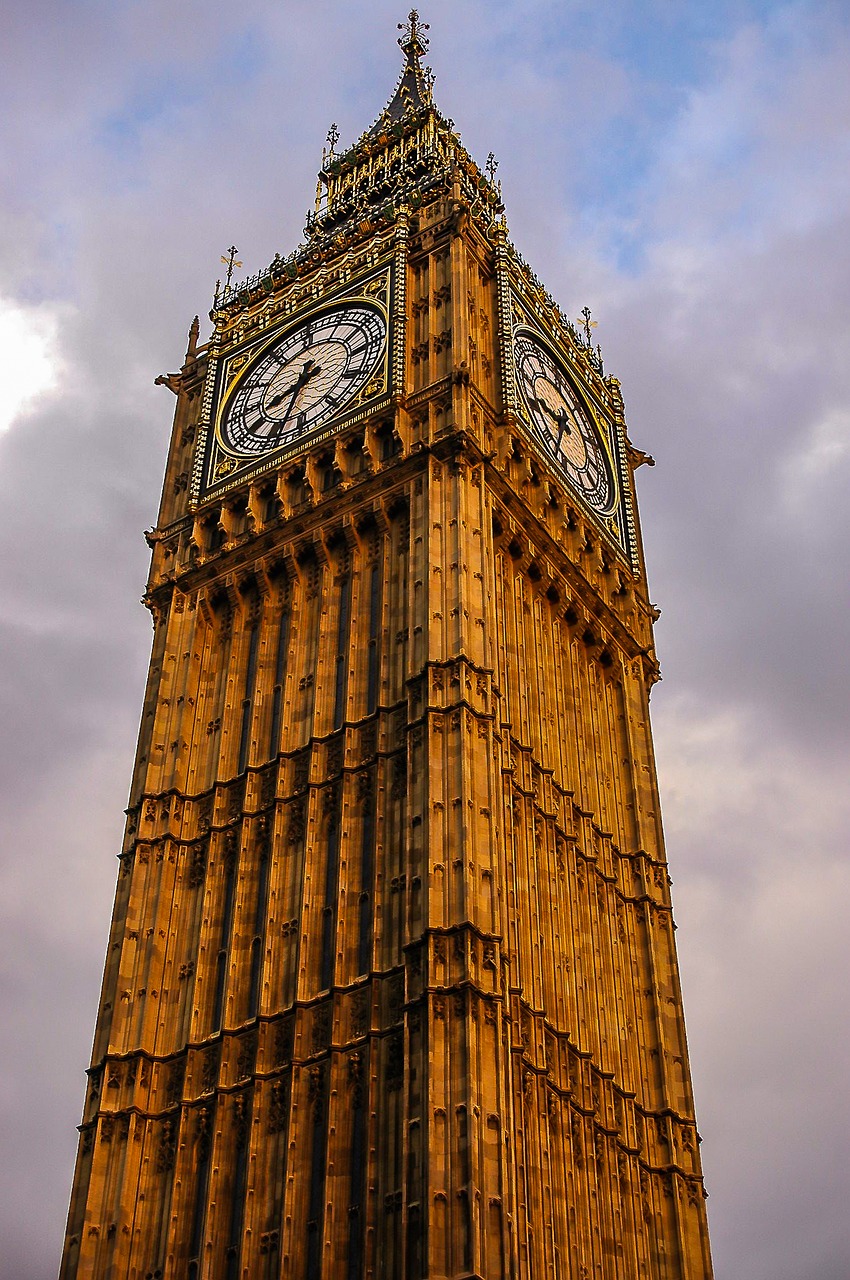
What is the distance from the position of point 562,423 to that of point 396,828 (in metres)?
19.0

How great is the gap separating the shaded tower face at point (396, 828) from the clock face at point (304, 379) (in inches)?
4.9

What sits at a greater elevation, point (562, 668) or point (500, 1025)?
point (562, 668)

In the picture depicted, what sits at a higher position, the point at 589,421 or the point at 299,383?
the point at 589,421

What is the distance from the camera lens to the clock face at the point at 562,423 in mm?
51562

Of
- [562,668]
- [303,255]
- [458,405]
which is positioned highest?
[303,255]

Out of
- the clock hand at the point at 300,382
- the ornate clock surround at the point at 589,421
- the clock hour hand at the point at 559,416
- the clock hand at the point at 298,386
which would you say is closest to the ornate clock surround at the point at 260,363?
the clock hand at the point at 298,386

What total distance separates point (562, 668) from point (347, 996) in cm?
1371

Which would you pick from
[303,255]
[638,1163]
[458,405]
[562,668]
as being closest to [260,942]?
[638,1163]

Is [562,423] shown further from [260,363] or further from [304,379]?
[260,363]

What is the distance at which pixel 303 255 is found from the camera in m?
59.5

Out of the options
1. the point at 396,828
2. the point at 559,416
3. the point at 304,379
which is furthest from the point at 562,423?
the point at 396,828

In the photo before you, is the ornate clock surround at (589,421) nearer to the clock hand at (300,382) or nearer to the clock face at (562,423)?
the clock face at (562,423)

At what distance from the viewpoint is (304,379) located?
171ft

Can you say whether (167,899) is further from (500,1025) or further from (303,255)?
(303,255)
